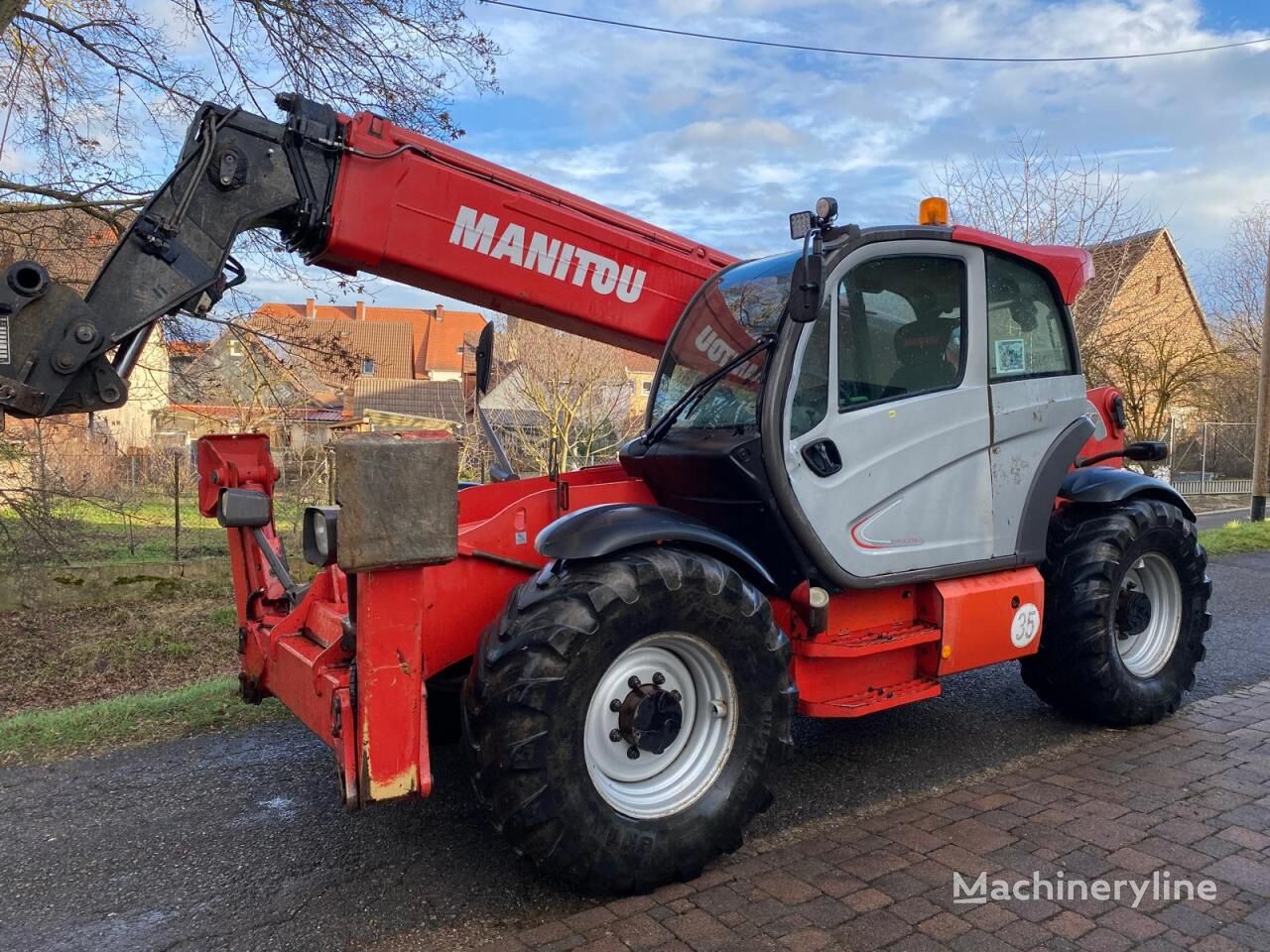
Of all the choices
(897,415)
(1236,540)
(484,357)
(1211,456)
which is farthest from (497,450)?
(1211,456)

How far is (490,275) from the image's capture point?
3.98 m

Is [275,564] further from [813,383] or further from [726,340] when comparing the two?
[813,383]

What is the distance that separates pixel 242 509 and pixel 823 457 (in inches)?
103

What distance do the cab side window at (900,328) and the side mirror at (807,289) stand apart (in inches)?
16.0

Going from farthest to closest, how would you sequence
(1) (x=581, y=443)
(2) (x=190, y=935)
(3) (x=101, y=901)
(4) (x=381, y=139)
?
(1) (x=581, y=443) → (4) (x=381, y=139) → (3) (x=101, y=901) → (2) (x=190, y=935)

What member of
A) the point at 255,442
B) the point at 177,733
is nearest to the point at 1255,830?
the point at 255,442

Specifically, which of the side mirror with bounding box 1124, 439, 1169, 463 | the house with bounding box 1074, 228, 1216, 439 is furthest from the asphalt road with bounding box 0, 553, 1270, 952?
the house with bounding box 1074, 228, 1216, 439

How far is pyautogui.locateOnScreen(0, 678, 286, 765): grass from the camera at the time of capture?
185 inches

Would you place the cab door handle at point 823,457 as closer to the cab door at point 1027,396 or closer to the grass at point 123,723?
the cab door at point 1027,396

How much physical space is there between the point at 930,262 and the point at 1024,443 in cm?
104

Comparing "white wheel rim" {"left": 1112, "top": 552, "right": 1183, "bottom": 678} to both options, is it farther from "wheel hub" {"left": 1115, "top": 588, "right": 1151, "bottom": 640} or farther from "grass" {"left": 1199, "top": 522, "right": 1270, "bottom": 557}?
"grass" {"left": 1199, "top": 522, "right": 1270, "bottom": 557}

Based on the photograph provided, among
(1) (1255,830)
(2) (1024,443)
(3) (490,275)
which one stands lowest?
(1) (1255,830)

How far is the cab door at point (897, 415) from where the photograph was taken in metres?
3.92

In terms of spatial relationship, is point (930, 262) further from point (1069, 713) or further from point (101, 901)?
point (101, 901)
